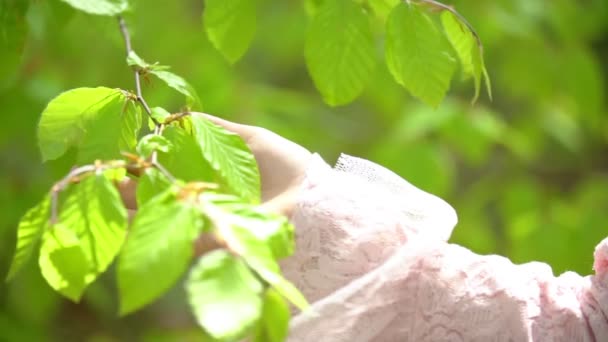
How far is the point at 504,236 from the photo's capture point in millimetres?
2396

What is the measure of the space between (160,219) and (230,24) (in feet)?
0.93

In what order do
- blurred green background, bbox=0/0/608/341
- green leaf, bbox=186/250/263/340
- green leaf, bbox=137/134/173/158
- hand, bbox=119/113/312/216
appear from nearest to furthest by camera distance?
green leaf, bbox=186/250/263/340 < green leaf, bbox=137/134/173/158 < hand, bbox=119/113/312/216 < blurred green background, bbox=0/0/608/341

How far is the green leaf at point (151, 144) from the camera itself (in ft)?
1.54

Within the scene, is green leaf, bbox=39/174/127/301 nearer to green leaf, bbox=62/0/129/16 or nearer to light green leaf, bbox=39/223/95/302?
light green leaf, bbox=39/223/95/302

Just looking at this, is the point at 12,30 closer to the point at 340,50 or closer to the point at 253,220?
the point at 340,50

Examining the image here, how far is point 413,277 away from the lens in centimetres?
55

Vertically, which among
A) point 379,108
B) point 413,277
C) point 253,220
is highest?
point 253,220

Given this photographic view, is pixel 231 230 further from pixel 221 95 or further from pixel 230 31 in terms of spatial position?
pixel 221 95

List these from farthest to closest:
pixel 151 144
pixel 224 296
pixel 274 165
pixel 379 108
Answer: pixel 379 108 → pixel 274 165 → pixel 151 144 → pixel 224 296

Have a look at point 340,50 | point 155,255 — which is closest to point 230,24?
point 340,50

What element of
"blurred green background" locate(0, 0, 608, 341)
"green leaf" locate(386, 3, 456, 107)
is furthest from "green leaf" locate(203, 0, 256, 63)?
"blurred green background" locate(0, 0, 608, 341)

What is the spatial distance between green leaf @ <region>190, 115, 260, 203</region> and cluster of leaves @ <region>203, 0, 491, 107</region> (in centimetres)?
12

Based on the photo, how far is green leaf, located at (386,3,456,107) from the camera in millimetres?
594

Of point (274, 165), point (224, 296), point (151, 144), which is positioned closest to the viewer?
point (224, 296)
